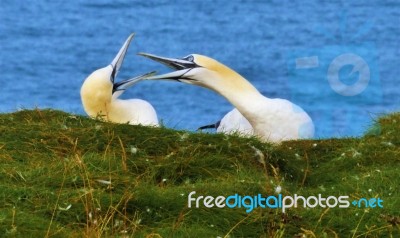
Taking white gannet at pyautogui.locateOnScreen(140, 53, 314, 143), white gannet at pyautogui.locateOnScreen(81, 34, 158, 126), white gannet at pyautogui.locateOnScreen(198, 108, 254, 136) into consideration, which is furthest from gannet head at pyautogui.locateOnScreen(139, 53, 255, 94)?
white gannet at pyautogui.locateOnScreen(81, 34, 158, 126)

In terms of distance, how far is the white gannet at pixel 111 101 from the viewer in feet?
37.0

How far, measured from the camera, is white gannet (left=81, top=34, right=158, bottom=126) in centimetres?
1128

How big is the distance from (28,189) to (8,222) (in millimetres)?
616

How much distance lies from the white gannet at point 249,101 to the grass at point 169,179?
132 cm

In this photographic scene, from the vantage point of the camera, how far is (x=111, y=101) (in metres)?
11.7

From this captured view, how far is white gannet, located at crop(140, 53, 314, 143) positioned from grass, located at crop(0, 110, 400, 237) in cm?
132

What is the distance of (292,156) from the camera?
8.27 metres

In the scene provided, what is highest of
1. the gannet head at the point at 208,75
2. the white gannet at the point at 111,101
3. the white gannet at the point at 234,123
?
the gannet head at the point at 208,75

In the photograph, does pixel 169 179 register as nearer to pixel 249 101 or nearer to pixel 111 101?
pixel 249 101

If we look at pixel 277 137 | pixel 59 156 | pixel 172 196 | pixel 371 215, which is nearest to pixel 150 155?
pixel 59 156

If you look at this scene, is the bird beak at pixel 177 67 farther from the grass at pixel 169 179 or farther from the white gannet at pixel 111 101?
the grass at pixel 169 179

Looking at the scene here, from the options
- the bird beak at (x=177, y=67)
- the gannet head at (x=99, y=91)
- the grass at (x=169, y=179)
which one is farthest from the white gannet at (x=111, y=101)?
the grass at (x=169, y=179)

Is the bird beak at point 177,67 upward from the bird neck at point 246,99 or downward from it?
upward

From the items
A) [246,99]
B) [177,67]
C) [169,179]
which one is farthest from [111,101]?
[169,179]
